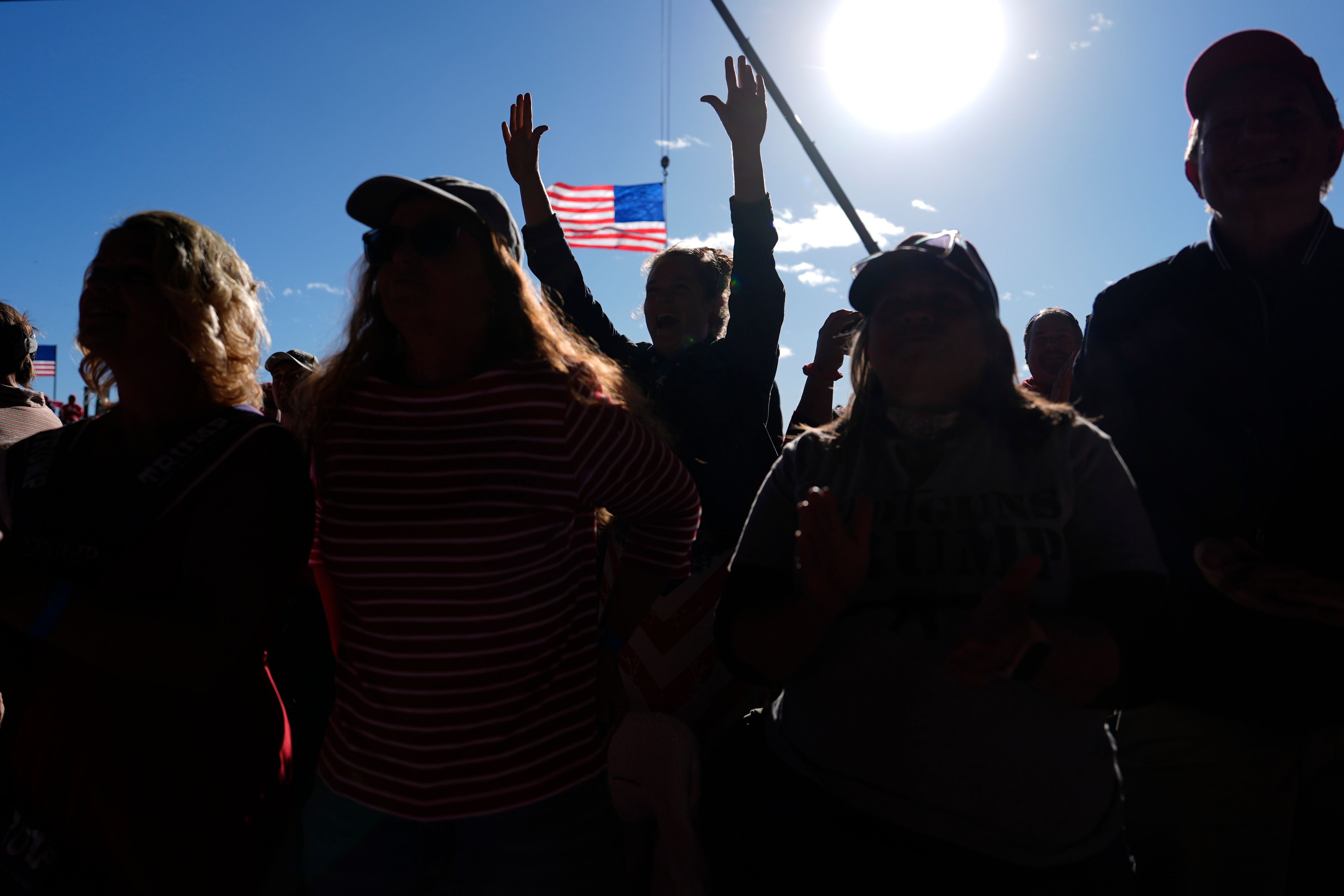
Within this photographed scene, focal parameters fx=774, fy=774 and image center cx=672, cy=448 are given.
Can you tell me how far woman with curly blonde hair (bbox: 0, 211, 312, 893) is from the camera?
1.49 metres

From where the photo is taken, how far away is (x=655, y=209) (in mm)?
10844

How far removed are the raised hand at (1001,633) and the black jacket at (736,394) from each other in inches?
48.9

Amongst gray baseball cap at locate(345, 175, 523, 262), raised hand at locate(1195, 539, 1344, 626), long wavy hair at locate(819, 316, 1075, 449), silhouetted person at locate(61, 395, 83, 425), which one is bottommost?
silhouetted person at locate(61, 395, 83, 425)

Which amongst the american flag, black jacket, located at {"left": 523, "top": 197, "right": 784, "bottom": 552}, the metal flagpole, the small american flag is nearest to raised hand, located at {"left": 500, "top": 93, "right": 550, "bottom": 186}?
black jacket, located at {"left": 523, "top": 197, "right": 784, "bottom": 552}

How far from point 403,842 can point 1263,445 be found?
217 cm

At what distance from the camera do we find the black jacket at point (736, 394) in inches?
103

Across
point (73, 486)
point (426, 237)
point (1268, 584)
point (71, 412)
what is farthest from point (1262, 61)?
point (71, 412)

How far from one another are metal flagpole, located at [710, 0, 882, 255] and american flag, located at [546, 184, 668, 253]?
126 inches

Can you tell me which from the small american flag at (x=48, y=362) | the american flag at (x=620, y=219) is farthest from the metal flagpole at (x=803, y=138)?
the small american flag at (x=48, y=362)

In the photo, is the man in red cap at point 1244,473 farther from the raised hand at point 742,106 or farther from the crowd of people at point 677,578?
the raised hand at point 742,106

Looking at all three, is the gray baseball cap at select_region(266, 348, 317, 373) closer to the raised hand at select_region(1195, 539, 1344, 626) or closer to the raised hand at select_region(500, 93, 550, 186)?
the raised hand at select_region(500, 93, 550, 186)

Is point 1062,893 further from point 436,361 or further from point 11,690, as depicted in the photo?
point 11,690

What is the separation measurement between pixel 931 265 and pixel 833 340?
6.21ft

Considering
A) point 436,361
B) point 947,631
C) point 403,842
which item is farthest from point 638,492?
point 403,842
